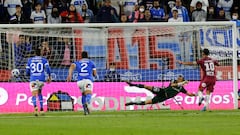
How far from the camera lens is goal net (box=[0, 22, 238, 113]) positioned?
96.8 ft

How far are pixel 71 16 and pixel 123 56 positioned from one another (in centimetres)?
418

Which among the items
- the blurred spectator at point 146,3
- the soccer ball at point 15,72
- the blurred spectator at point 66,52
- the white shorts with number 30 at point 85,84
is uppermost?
the blurred spectator at point 146,3

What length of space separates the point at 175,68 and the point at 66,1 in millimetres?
6883

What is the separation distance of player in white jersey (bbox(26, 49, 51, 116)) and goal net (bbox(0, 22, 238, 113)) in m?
2.01

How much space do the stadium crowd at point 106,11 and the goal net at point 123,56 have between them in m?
2.58

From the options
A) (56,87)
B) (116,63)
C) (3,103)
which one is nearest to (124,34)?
(116,63)

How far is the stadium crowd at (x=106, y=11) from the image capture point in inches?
1291

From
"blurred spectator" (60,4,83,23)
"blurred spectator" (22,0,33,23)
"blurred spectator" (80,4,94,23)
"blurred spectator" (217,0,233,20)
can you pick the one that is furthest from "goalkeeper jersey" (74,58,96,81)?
"blurred spectator" (217,0,233,20)

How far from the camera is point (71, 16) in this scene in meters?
33.1

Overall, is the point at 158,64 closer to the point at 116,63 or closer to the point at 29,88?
the point at 116,63

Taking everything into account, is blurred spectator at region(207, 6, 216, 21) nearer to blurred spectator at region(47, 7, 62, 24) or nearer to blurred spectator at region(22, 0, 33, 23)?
blurred spectator at region(47, 7, 62, 24)

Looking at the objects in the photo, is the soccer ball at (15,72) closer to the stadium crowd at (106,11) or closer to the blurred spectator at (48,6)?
the stadium crowd at (106,11)

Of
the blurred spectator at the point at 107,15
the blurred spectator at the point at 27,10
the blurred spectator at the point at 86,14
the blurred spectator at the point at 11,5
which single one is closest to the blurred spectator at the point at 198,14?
the blurred spectator at the point at 107,15

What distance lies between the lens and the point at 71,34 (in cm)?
3012
